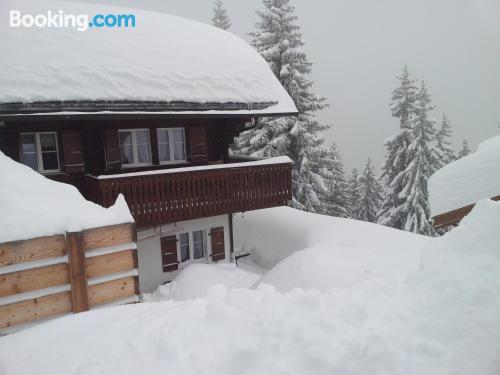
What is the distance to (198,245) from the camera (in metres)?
12.6

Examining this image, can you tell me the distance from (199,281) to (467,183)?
26.2ft

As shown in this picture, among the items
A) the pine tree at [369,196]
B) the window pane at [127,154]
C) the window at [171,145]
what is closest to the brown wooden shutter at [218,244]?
the window at [171,145]

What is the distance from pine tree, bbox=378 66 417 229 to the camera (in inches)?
955

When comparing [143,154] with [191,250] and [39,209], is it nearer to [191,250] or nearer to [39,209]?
[191,250]

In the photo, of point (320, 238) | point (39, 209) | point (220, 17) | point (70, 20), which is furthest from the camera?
point (220, 17)

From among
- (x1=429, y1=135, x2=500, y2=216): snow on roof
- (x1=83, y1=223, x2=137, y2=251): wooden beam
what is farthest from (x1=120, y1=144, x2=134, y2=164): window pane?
(x1=429, y1=135, x2=500, y2=216): snow on roof

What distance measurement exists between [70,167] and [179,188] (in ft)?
11.0

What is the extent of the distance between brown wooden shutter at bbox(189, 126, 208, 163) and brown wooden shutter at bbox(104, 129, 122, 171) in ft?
7.99

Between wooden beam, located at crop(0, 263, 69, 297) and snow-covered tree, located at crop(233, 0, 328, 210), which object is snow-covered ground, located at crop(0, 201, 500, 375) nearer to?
wooden beam, located at crop(0, 263, 69, 297)

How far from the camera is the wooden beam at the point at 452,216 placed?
15.2ft

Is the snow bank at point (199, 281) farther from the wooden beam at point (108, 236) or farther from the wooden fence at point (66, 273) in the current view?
the wooden beam at point (108, 236)

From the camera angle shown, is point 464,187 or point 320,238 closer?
point 464,187

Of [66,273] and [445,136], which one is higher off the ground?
[445,136]

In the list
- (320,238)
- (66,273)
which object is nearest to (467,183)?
(66,273)
